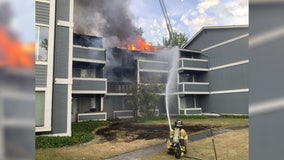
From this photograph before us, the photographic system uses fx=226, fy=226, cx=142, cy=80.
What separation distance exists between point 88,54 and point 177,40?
6.72ft

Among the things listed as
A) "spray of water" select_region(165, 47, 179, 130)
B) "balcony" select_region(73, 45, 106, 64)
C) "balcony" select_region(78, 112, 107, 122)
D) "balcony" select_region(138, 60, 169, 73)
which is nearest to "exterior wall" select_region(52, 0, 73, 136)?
"balcony" select_region(73, 45, 106, 64)

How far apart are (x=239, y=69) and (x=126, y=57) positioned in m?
1.99

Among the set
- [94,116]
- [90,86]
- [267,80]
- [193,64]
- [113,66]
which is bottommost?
[94,116]

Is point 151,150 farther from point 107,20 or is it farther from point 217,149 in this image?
point 107,20

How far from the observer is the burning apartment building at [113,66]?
267 cm

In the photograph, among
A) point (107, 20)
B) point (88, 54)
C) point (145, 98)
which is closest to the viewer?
point (145, 98)

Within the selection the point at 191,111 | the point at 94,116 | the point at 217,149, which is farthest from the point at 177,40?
the point at 94,116

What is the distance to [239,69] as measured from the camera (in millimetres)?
2381

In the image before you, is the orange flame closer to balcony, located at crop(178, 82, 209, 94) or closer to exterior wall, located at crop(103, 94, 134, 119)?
balcony, located at crop(178, 82, 209, 94)

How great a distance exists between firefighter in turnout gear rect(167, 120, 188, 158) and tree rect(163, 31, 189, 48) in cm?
94

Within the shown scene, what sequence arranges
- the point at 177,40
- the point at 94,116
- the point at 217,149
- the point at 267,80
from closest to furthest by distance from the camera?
the point at 267,80 < the point at 177,40 < the point at 217,149 < the point at 94,116

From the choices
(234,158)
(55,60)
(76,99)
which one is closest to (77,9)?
(55,60)

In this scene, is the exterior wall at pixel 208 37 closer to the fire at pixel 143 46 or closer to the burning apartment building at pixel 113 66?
the burning apartment building at pixel 113 66

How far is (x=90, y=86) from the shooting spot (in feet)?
15.6
